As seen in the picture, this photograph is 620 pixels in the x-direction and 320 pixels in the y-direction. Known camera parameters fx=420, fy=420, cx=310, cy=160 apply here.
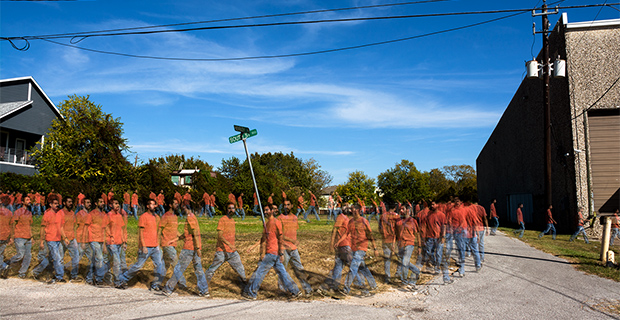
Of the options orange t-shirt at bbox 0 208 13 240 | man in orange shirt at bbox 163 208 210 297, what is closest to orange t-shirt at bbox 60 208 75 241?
Result: orange t-shirt at bbox 0 208 13 240

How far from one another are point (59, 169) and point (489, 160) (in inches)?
1665

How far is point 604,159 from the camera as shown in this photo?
20.6 metres

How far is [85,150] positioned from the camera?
1222 inches

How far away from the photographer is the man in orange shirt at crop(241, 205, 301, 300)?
7.66 meters

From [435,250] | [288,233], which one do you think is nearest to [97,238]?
[288,233]

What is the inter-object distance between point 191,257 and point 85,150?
27370 mm

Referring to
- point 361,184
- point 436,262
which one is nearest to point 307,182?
point 361,184

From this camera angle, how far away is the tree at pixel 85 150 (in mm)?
30094

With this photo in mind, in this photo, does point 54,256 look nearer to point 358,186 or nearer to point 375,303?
point 375,303

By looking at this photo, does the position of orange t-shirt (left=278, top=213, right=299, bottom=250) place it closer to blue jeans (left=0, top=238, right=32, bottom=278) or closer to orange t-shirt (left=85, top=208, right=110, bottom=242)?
orange t-shirt (left=85, top=208, right=110, bottom=242)

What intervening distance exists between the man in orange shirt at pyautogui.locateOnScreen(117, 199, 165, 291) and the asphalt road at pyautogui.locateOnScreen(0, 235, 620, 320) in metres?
0.36

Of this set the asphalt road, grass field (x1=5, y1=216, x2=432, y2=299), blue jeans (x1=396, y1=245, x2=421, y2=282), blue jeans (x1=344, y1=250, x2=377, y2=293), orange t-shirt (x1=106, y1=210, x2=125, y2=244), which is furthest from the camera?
blue jeans (x1=396, y1=245, x2=421, y2=282)

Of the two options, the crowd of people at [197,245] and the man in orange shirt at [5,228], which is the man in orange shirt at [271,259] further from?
the man in orange shirt at [5,228]

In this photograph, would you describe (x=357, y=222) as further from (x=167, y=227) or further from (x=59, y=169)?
(x=59, y=169)
